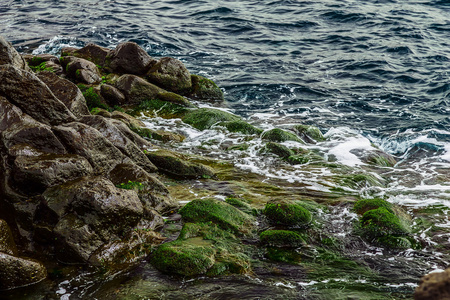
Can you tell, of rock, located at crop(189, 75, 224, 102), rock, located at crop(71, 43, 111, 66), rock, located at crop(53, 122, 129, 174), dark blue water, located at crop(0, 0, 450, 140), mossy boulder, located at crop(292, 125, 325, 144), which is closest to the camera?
rock, located at crop(53, 122, 129, 174)

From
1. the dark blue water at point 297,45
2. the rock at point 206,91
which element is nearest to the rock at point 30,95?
the dark blue water at point 297,45

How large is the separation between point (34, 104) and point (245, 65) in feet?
49.5

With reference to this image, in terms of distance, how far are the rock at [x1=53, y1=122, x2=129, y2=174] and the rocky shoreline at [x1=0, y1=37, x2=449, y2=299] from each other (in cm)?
2

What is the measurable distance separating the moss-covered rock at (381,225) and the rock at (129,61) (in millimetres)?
12992

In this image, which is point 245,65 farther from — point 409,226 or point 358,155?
point 409,226

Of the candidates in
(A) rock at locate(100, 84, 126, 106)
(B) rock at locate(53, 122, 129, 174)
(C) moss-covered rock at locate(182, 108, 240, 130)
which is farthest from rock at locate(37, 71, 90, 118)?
(C) moss-covered rock at locate(182, 108, 240, 130)

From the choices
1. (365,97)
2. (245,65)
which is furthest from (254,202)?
(245,65)

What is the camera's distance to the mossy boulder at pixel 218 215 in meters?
8.59

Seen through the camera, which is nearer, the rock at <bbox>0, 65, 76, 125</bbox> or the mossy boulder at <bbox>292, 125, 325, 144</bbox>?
the rock at <bbox>0, 65, 76, 125</bbox>

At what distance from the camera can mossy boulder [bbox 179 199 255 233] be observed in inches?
338

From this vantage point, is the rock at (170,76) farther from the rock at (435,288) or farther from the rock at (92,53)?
the rock at (435,288)

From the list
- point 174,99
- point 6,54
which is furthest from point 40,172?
point 174,99

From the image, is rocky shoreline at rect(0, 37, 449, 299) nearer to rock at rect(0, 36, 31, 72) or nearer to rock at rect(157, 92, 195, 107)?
rock at rect(0, 36, 31, 72)

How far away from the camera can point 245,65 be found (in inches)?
893
